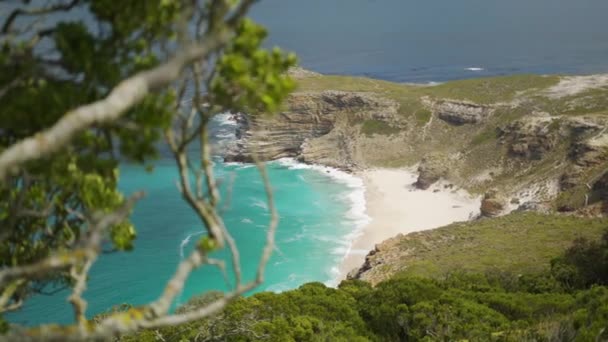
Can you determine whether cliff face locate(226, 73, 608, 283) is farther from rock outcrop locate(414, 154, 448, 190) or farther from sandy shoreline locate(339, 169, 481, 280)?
sandy shoreline locate(339, 169, 481, 280)

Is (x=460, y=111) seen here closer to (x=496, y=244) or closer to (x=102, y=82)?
(x=496, y=244)

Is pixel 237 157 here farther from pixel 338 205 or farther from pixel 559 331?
pixel 559 331

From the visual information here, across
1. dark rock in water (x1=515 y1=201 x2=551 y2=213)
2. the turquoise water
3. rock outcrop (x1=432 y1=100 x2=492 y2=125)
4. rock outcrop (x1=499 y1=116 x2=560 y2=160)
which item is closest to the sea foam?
the turquoise water

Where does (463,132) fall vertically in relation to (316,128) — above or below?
below

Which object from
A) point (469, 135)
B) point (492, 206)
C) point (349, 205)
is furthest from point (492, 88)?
point (492, 206)

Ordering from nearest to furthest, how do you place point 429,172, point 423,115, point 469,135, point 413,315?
point 413,315
point 429,172
point 469,135
point 423,115

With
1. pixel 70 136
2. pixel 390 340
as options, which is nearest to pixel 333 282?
pixel 390 340
